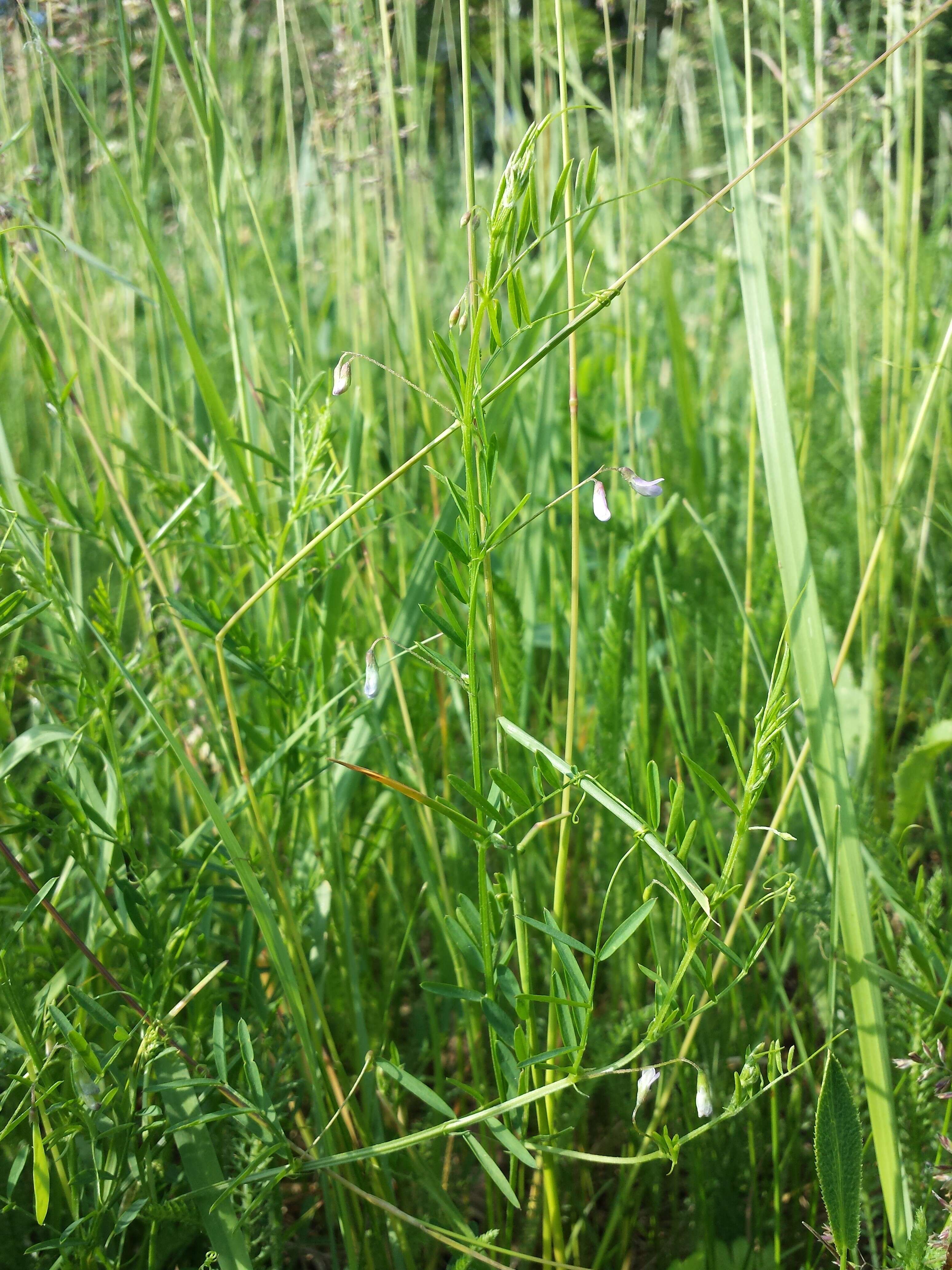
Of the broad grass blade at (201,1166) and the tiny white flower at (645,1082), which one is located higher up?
the tiny white flower at (645,1082)

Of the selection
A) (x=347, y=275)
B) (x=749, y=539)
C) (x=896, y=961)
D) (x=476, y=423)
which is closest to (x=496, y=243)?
(x=476, y=423)

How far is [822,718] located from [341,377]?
0.33m

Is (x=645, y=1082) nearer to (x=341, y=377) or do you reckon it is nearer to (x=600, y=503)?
(x=600, y=503)

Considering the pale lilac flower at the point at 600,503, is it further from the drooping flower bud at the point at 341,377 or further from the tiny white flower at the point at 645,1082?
the tiny white flower at the point at 645,1082

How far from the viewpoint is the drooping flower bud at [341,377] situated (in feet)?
1.61

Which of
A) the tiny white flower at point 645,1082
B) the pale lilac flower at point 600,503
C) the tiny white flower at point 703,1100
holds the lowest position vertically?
the tiny white flower at point 703,1100

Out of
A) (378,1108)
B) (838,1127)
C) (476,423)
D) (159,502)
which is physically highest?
(476,423)

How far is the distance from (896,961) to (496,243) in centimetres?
55

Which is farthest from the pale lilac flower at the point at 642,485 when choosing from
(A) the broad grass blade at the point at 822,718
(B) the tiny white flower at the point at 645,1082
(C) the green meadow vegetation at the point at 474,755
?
(B) the tiny white flower at the point at 645,1082

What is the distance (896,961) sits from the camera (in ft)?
2.20

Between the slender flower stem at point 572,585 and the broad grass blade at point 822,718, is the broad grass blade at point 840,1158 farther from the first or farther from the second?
the slender flower stem at point 572,585

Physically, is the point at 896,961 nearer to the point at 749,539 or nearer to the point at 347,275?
the point at 749,539

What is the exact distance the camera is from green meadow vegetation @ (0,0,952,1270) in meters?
0.51

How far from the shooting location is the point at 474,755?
458 millimetres
